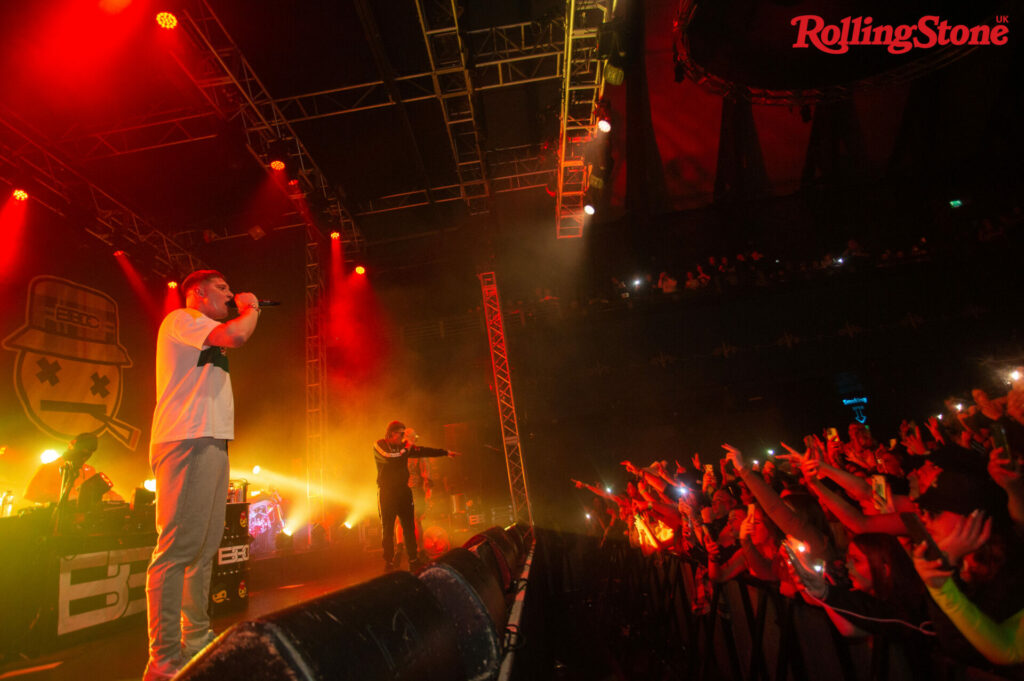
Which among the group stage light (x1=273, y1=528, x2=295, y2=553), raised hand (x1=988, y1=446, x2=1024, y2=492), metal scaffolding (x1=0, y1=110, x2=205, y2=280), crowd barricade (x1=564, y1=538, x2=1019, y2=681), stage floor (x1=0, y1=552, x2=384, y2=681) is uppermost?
metal scaffolding (x1=0, y1=110, x2=205, y2=280)

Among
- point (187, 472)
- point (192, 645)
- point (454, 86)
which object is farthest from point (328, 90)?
point (192, 645)

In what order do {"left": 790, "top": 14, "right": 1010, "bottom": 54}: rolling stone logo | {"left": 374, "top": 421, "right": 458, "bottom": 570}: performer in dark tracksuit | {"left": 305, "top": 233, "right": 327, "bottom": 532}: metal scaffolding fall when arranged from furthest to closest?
{"left": 305, "top": 233, "right": 327, "bottom": 532}: metal scaffolding, {"left": 790, "top": 14, "right": 1010, "bottom": 54}: rolling stone logo, {"left": 374, "top": 421, "right": 458, "bottom": 570}: performer in dark tracksuit

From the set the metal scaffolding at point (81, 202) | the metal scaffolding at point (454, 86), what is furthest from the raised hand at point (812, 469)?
the metal scaffolding at point (81, 202)

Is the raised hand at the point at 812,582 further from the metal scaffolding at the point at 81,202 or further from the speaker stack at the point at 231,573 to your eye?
the metal scaffolding at the point at 81,202

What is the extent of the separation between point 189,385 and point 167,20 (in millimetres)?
7043

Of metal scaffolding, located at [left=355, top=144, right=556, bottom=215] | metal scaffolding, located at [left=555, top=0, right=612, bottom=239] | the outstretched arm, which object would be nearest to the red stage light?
metal scaffolding, located at [left=355, top=144, right=556, bottom=215]

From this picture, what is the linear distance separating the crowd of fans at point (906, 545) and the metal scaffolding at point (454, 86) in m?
7.60

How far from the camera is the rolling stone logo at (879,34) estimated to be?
314 inches

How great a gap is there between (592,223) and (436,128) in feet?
18.4

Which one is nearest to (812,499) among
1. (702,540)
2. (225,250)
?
(702,540)

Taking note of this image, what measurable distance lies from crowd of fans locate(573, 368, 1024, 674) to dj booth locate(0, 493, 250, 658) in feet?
14.4

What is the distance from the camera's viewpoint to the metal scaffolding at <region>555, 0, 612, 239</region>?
291 inches

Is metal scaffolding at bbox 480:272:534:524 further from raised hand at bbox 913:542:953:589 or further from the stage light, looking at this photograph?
raised hand at bbox 913:542:953:589

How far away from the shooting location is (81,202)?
874cm
